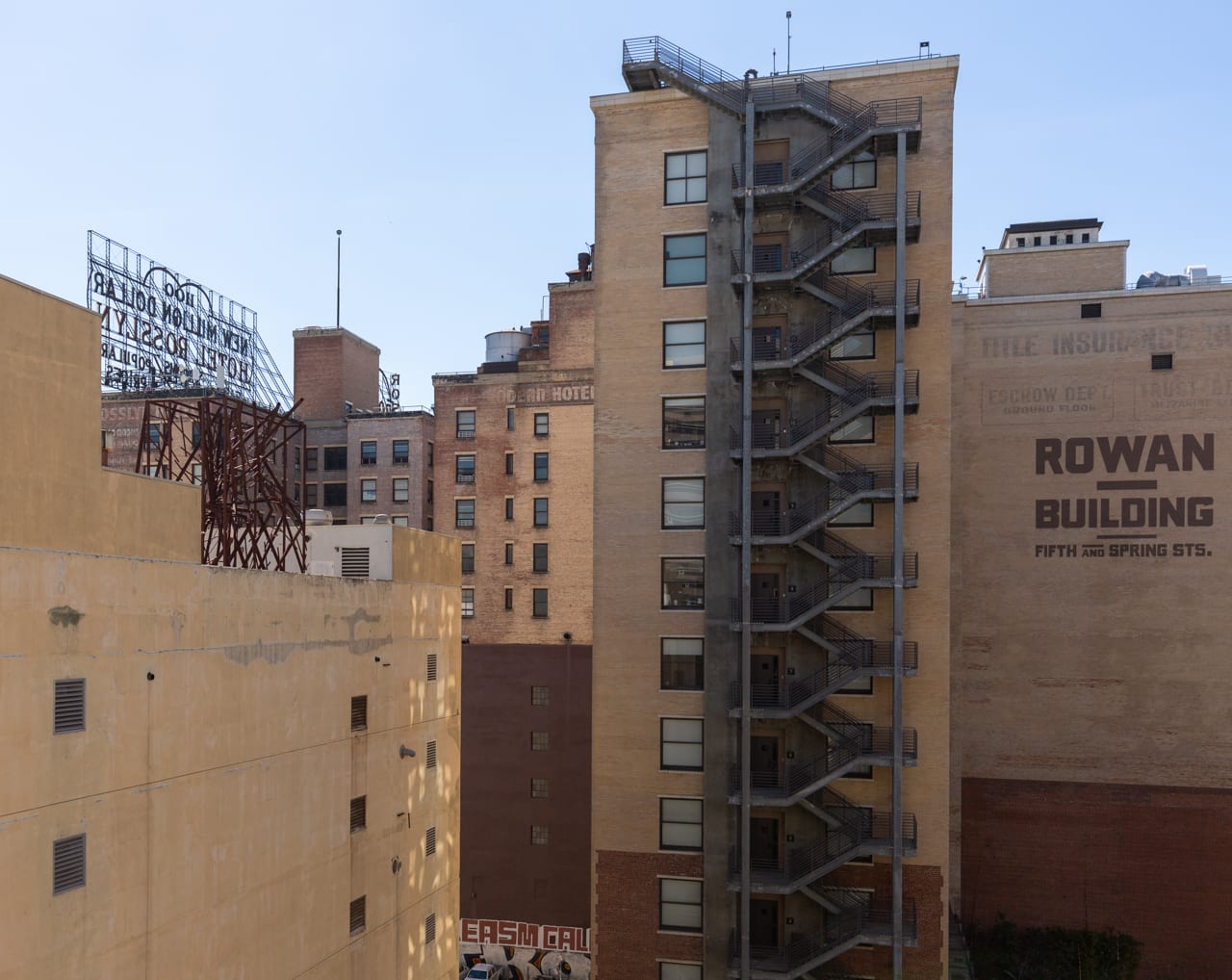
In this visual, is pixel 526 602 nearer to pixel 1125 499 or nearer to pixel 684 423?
pixel 684 423

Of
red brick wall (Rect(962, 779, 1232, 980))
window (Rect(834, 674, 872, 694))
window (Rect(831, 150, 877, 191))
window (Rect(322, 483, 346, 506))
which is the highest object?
window (Rect(831, 150, 877, 191))

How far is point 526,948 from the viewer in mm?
56719

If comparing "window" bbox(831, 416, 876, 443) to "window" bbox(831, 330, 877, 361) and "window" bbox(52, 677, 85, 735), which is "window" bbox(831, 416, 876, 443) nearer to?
"window" bbox(831, 330, 877, 361)

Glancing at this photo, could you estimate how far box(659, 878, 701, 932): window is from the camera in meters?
34.5

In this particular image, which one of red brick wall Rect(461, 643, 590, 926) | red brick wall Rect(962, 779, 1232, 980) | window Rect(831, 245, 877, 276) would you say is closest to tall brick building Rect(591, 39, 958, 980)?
window Rect(831, 245, 877, 276)

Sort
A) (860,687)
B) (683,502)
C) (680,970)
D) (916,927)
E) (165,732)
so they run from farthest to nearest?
1. (683,502)
2. (680,970)
3. (860,687)
4. (916,927)
5. (165,732)

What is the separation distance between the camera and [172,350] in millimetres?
63281

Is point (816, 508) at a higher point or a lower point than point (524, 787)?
higher

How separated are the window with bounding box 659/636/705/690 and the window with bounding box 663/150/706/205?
651 inches

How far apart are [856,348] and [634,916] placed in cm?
2246

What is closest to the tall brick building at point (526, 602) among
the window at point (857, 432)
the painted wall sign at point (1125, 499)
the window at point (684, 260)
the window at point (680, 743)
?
the window at point (680, 743)

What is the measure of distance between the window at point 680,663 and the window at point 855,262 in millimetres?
14506

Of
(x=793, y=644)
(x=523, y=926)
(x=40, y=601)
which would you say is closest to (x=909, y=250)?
(x=793, y=644)

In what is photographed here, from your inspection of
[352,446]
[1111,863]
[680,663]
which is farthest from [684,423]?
[352,446]
